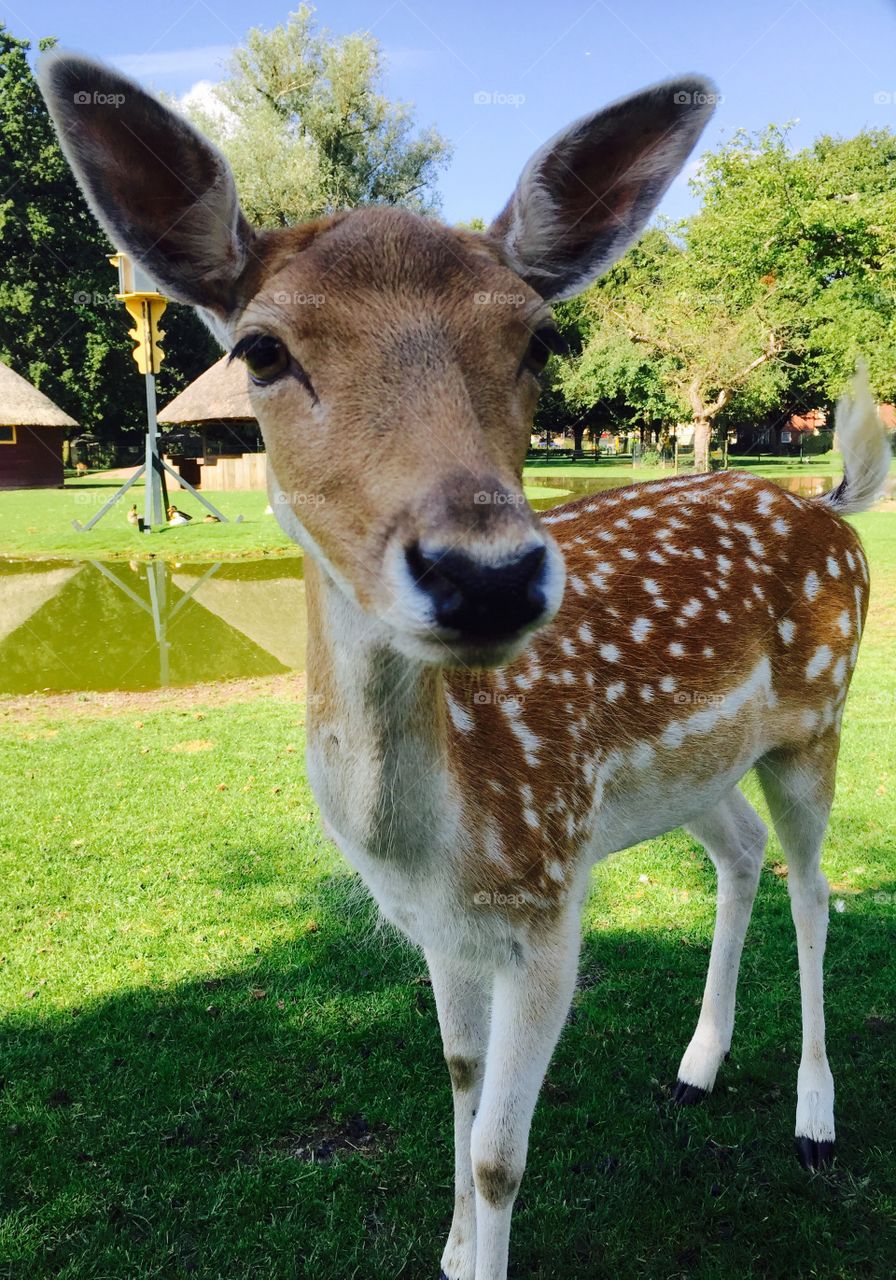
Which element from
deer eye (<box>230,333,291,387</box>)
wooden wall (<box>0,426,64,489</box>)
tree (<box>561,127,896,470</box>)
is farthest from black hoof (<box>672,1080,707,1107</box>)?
wooden wall (<box>0,426,64,489</box>)

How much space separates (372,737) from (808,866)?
194 cm

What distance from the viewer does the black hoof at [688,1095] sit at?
10.5 feet

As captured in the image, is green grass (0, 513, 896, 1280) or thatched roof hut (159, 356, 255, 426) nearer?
green grass (0, 513, 896, 1280)

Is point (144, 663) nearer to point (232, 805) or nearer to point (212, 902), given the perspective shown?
point (232, 805)

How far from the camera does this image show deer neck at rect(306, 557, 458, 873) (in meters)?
1.89

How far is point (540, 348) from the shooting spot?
1.81m

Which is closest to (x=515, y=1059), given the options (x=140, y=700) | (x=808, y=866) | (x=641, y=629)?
(x=641, y=629)

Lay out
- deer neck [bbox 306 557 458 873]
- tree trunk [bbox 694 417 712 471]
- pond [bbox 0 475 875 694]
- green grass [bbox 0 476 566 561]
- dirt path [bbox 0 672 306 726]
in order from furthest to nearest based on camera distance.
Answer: tree trunk [bbox 694 417 712 471] → green grass [bbox 0 476 566 561] → pond [bbox 0 475 875 694] → dirt path [bbox 0 672 306 726] → deer neck [bbox 306 557 458 873]

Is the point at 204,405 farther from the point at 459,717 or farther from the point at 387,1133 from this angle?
the point at 459,717

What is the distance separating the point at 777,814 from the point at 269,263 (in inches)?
96.7

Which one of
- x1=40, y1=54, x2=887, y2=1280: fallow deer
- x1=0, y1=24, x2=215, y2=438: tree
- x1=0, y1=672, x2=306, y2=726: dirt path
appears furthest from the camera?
x1=0, y1=24, x2=215, y2=438: tree

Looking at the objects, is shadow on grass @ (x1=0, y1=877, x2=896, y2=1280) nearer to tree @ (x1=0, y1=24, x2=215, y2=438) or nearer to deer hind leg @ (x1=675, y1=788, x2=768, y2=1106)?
deer hind leg @ (x1=675, y1=788, x2=768, y2=1106)

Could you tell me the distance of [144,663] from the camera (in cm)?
841

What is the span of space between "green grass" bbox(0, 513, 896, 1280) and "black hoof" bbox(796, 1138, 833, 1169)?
0.14 feet
